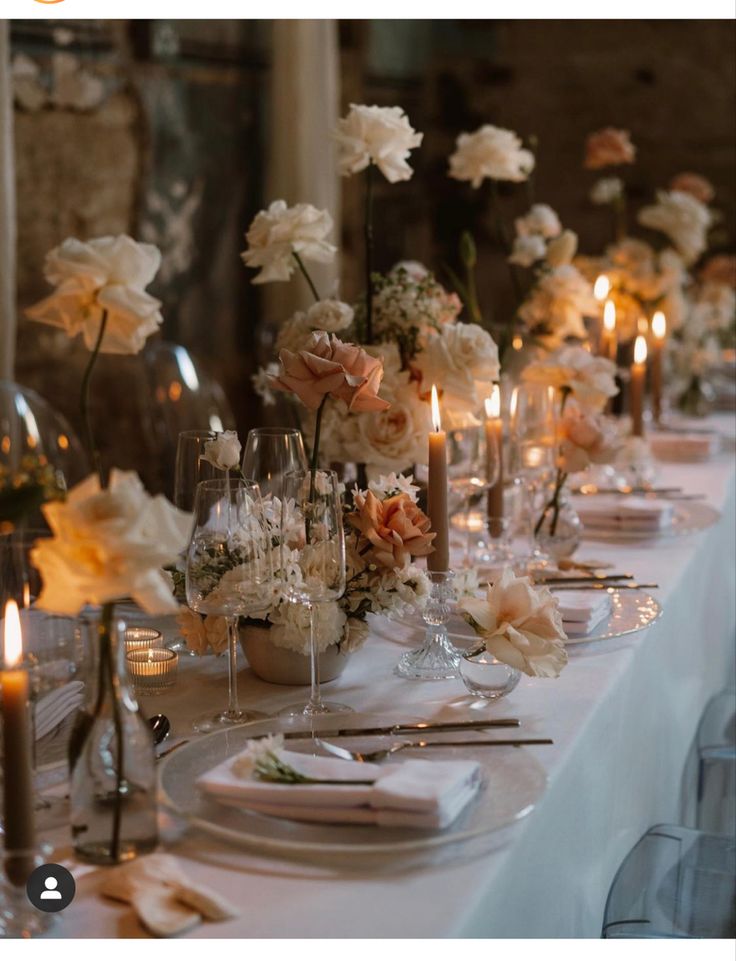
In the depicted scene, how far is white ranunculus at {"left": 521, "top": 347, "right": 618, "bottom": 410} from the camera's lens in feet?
7.82

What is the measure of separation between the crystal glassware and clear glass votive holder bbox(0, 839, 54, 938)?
690 millimetres

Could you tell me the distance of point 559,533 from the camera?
7.57ft

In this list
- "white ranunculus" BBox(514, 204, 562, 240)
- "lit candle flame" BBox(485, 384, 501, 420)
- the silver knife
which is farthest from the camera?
"white ranunculus" BBox(514, 204, 562, 240)

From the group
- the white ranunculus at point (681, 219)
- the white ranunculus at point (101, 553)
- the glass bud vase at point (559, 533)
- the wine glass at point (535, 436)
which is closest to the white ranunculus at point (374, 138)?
the wine glass at point (535, 436)

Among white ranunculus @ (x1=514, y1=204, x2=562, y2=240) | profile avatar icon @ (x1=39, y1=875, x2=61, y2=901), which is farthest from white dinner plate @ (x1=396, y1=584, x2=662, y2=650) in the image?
white ranunculus @ (x1=514, y1=204, x2=562, y2=240)

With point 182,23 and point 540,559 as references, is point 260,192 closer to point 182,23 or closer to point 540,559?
point 182,23

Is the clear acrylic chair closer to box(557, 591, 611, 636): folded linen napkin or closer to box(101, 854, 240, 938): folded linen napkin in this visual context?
box(557, 591, 611, 636): folded linen napkin

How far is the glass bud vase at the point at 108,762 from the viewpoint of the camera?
1117 millimetres

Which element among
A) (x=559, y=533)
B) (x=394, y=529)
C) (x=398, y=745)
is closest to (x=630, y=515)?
(x=559, y=533)

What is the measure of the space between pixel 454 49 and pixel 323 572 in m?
5.62

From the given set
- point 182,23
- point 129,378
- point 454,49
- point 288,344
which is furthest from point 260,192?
point 288,344

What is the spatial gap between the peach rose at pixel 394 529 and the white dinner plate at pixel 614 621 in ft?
0.78

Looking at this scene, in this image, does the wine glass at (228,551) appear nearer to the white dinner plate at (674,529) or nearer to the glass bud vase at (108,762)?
the glass bud vase at (108,762)

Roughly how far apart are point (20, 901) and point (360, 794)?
1.02ft
